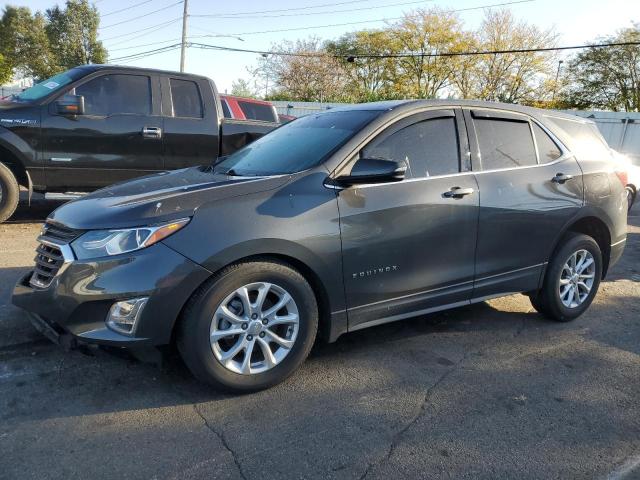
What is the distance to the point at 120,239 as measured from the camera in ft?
9.05

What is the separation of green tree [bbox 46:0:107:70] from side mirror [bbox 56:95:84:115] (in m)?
52.5

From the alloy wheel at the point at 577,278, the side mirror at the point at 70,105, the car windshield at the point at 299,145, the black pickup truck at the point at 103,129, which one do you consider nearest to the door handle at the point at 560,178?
the alloy wheel at the point at 577,278

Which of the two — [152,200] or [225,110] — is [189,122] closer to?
[225,110]

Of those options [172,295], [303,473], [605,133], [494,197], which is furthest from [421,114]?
[605,133]

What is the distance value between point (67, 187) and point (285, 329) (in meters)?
4.73

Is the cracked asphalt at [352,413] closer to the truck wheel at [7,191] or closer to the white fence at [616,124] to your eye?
the truck wheel at [7,191]

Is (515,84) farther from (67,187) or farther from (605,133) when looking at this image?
(67,187)

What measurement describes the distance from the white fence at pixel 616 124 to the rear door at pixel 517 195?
21.1 meters

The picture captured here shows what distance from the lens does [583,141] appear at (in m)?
4.61

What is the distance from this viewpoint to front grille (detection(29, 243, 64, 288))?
288 cm

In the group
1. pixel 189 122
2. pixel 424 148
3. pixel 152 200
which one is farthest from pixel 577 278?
pixel 189 122

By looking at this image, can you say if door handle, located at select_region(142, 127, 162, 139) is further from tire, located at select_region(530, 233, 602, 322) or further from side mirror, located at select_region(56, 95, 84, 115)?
tire, located at select_region(530, 233, 602, 322)

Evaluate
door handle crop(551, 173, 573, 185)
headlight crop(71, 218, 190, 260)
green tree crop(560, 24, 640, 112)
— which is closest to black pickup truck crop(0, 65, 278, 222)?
headlight crop(71, 218, 190, 260)

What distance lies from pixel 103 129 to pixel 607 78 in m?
41.9
